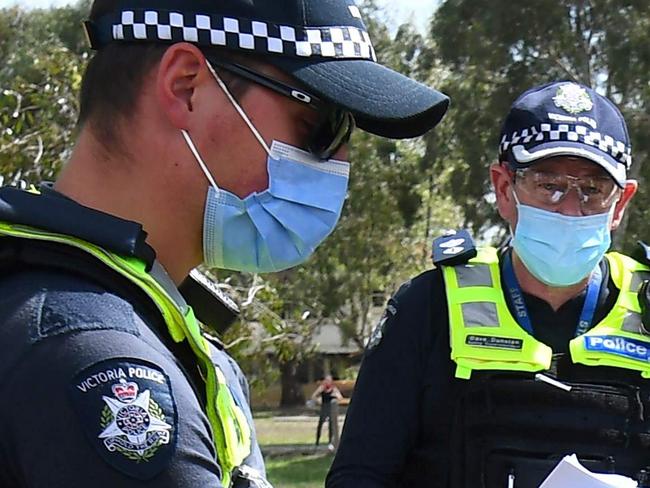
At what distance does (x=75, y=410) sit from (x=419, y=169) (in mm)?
23509

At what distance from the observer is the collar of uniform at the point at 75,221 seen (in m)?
1.39

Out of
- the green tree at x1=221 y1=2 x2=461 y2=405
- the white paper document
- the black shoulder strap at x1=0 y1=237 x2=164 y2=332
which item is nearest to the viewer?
the black shoulder strap at x1=0 y1=237 x2=164 y2=332

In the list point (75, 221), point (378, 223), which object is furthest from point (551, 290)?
point (378, 223)

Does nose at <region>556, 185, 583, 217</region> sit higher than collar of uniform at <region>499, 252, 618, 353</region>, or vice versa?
nose at <region>556, 185, 583, 217</region>

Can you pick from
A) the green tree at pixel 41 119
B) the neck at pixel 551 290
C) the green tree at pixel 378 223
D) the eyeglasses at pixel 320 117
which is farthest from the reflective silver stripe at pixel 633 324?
the green tree at pixel 378 223

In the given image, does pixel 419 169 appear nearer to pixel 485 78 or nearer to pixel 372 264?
pixel 372 264

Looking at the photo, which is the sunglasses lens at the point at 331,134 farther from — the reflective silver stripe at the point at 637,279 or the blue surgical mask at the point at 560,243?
the reflective silver stripe at the point at 637,279

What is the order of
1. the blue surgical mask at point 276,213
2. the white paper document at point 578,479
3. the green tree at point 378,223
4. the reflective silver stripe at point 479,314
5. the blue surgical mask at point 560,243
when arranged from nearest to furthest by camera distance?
the blue surgical mask at point 276,213 < the white paper document at point 578,479 < the reflective silver stripe at point 479,314 < the blue surgical mask at point 560,243 < the green tree at point 378,223

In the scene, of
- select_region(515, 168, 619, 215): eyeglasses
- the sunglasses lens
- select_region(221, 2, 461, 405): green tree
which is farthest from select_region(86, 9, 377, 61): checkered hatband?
select_region(221, 2, 461, 405): green tree

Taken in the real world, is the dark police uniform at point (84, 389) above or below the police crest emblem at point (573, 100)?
below

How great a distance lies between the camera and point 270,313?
33.7ft

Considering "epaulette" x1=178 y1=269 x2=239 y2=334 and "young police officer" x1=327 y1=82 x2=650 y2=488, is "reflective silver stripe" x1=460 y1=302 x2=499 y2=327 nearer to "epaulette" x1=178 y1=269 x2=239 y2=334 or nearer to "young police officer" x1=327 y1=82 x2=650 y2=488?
"young police officer" x1=327 y1=82 x2=650 y2=488

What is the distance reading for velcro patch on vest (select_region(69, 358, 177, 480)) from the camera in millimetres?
1227

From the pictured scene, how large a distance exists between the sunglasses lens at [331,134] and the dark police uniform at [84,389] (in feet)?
1.59
